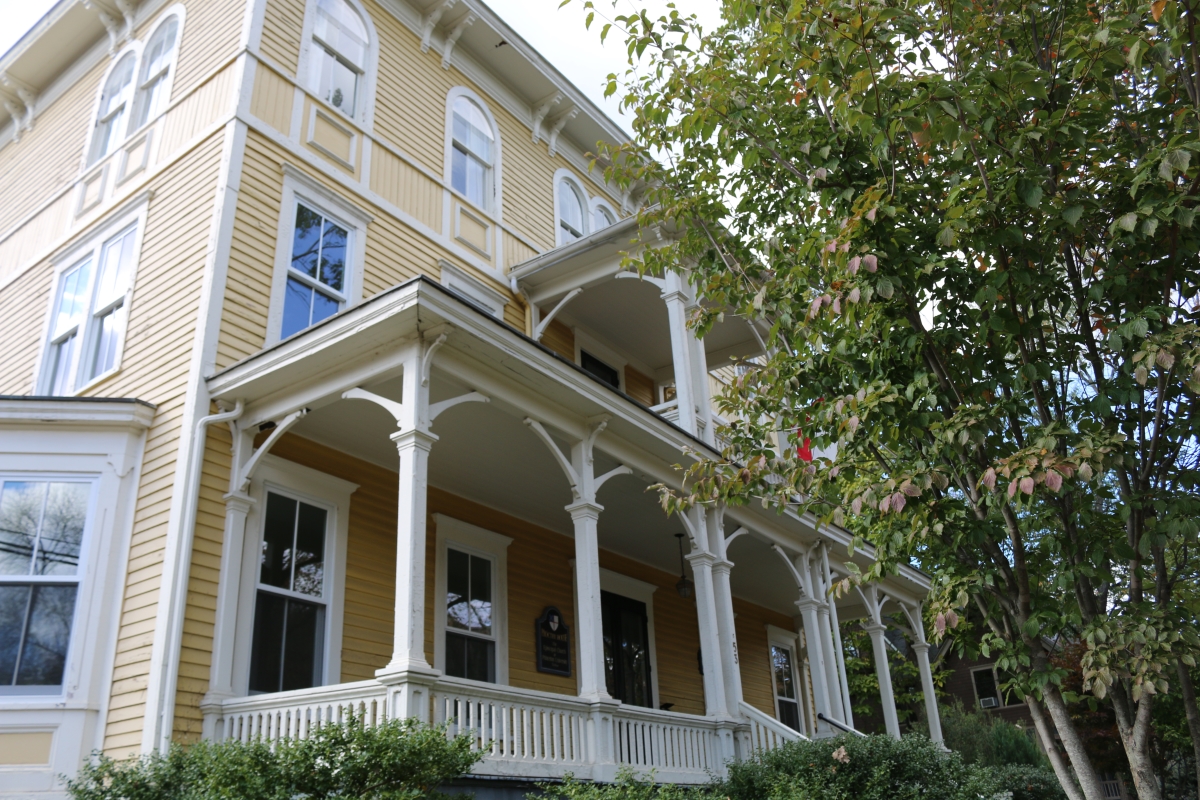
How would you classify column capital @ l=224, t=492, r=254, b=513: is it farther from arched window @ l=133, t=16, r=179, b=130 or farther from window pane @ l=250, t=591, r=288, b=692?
arched window @ l=133, t=16, r=179, b=130

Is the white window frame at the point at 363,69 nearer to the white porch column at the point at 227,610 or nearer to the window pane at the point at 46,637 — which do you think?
the white porch column at the point at 227,610

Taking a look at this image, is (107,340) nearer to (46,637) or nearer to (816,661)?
(46,637)

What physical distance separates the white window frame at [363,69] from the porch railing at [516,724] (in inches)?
288

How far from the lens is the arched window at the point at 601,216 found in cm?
1652

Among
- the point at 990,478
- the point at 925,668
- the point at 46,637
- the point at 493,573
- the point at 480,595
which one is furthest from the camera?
the point at 925,668

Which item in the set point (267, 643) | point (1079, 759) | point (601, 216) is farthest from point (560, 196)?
point (1079, 759)

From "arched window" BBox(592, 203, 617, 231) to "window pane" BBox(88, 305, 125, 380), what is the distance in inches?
327

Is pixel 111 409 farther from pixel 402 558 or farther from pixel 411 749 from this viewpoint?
pixel 411 749

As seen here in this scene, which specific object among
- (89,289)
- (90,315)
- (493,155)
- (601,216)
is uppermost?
(601,216)

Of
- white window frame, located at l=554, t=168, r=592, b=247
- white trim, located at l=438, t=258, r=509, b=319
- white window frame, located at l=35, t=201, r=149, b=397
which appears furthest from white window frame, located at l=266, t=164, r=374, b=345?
white window frame, located at l=554, t=168, r=592, b=247

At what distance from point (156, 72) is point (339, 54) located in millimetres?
2419

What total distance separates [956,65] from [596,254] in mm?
7668

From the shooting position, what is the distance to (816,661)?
1163cm

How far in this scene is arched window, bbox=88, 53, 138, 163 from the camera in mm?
12195
